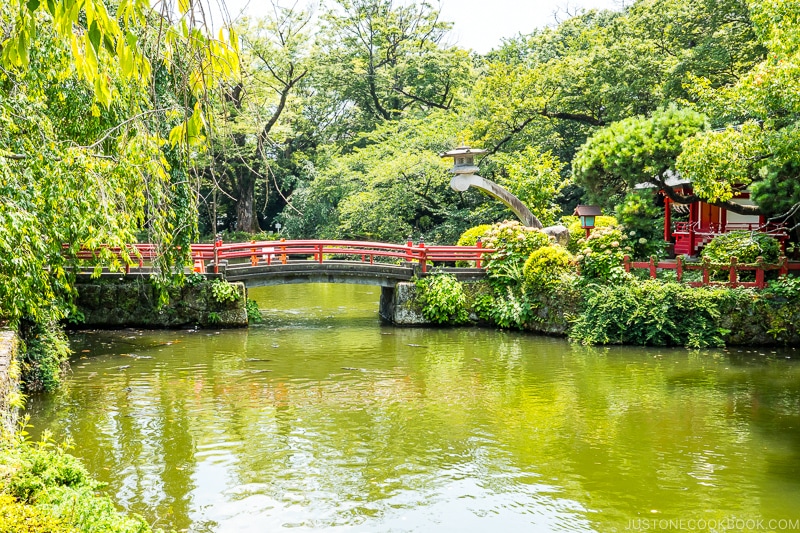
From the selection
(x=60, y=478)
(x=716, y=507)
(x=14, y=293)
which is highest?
(x=14, y=293)

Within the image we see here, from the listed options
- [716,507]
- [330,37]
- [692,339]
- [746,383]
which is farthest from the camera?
[330,37]

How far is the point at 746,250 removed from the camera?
16969 millimetres

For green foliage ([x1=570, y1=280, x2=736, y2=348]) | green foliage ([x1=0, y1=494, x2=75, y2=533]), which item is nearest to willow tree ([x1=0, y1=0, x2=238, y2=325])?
green foliage ([x1=0, y1=494, x2=75, y2=533])

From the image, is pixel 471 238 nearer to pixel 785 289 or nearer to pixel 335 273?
pixel 335 273

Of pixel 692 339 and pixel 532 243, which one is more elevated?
pixel 532 243

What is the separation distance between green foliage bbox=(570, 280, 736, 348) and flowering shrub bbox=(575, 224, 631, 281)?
49 cm

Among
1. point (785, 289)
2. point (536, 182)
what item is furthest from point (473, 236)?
point (785, 289)

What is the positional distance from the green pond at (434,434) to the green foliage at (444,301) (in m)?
2.39

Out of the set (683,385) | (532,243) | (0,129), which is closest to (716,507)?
(683,385)

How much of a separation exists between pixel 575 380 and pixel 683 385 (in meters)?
1.85

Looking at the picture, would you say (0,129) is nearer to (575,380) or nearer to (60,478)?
(60,478)

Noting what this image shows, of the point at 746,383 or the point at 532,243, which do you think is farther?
the point at 532,243

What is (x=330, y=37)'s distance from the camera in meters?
36.8

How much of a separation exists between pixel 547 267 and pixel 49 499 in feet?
48.0
